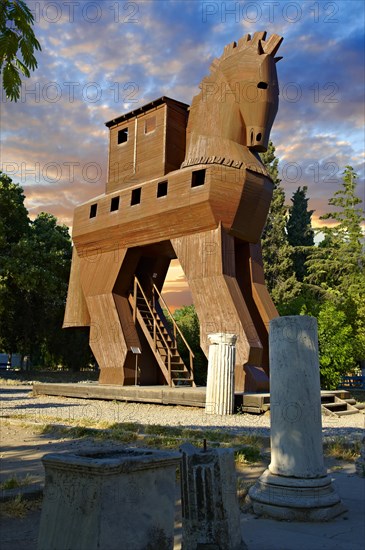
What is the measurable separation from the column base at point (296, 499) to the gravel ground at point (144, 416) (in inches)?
171

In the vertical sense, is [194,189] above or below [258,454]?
above

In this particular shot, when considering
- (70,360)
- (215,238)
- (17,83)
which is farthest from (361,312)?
(17,83)

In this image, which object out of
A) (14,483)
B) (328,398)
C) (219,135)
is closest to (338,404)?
(328,398)

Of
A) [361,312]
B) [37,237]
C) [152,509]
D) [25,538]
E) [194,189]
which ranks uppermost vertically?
[37,237]

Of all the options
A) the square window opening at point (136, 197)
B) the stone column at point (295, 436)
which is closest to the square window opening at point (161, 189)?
the square window opening at point (136, 197)

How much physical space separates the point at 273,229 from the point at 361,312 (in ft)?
35.3

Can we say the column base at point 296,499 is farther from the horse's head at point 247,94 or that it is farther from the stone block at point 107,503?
the horse's head at point 247,94

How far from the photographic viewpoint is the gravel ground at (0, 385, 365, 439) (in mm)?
11734

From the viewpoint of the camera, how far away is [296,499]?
5.57 metres

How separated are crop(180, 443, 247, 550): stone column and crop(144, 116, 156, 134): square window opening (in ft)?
55.8

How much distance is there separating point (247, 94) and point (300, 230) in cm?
2571

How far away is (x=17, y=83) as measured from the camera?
8.54 meters

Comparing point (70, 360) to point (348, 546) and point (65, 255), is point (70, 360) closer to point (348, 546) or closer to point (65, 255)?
point (65, 255)

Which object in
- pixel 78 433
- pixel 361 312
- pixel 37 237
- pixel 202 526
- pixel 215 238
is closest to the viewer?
pixel 202 526
